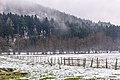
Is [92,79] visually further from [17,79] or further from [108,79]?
[17,79]

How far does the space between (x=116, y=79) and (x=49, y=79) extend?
7219mm

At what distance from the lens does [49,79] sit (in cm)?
3462

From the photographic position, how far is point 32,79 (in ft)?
116

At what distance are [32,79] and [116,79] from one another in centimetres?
924

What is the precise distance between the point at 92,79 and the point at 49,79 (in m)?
4.69

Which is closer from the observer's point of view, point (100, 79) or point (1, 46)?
point (100, 79)

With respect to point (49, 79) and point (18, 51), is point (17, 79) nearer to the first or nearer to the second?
point (49, 79)

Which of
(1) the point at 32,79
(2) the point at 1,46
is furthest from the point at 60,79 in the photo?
(2) the point at 1,46

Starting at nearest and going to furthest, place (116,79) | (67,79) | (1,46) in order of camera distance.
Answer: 1. (116,79)
2. (67,79)
3. (1,46)

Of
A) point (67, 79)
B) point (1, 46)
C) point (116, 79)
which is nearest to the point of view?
point (116, 79)

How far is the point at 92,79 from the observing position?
3378 centimetres

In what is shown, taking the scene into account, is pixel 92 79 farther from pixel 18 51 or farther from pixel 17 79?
pixel 18 51

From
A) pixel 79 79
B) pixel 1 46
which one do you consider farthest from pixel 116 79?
pixel 1 46

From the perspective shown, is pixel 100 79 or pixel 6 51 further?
pixel 6 51
